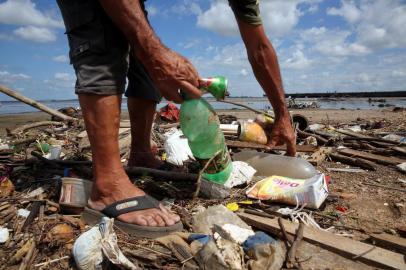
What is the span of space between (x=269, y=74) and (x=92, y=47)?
1.80m

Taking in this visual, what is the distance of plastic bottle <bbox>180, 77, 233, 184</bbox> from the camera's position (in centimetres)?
270

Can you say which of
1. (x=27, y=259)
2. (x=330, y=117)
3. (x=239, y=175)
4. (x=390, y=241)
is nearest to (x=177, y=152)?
(x=239, y=175)

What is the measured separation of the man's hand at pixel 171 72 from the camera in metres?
2.14

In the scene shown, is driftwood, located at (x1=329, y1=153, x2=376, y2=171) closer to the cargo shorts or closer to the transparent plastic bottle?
the transparent plastic bottle

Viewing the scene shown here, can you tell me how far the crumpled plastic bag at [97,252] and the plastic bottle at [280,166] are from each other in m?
1.93

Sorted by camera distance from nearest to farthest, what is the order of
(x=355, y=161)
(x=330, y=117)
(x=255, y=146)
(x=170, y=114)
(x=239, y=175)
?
(x=239, y=175), (x=355, y=161), (x=255, y=146), (x=170, y=114), (x=330, y=117)

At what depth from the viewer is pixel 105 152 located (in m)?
2.25

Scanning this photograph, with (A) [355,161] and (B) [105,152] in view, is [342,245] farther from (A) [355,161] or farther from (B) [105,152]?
(A) [355,161]

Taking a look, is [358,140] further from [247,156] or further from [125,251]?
[125,251]

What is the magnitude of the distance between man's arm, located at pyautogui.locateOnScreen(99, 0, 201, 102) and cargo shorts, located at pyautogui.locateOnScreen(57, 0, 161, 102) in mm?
129

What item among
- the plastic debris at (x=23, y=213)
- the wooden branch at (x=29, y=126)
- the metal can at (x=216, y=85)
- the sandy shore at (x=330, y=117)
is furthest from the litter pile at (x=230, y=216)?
the sandy shore at (x=330, y=117)

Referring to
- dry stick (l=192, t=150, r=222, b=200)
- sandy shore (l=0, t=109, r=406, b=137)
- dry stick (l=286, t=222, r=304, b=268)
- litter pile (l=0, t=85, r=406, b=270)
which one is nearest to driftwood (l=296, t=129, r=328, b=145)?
litter pile (l=0, t=85, r=406, b=270)

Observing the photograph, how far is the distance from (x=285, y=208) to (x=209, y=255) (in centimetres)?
103

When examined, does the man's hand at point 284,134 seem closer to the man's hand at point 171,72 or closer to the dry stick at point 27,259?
the man's hand at point 171,72
